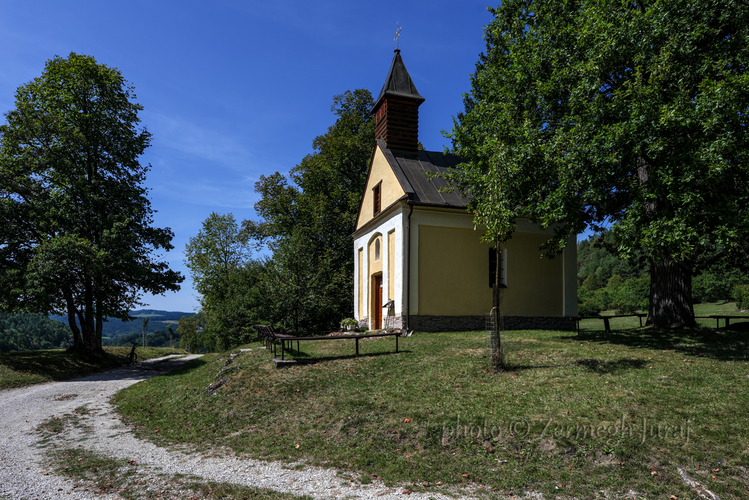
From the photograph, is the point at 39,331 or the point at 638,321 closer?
the point at 638,321

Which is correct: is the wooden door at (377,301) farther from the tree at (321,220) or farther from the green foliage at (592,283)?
the green foliage at (592,283)

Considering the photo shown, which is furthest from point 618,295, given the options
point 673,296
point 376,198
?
point 376,198

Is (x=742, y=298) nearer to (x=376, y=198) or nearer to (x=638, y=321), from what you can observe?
(x=638, y=321)

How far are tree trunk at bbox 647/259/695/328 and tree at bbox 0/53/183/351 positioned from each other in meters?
21.0

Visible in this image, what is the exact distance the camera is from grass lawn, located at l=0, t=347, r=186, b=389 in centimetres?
1548

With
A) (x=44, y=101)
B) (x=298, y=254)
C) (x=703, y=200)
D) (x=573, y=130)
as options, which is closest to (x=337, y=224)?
(x=298, y=254)

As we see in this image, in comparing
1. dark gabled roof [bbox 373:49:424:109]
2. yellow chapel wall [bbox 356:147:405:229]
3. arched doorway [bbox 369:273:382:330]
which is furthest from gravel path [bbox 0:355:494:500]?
→ dark gabled roof [bbox 373:49:424:109]

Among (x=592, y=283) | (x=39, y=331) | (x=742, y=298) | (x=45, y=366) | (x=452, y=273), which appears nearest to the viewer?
(x=45, y=366)

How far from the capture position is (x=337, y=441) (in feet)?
23.1

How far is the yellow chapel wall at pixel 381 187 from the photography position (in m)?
19.0

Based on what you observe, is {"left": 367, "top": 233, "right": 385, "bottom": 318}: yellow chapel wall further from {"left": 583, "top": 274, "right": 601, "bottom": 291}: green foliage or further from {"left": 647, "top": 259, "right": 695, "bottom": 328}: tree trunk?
{"left": 583, "top": 274, "right": 601, "bottom": 291}: green foliage

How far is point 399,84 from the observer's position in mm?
21438

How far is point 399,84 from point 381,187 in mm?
5427

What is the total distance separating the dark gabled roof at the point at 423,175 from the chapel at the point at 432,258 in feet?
0.16
